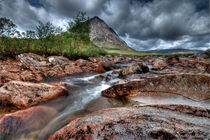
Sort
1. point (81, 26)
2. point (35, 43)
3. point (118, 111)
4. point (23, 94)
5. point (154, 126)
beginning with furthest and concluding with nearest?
point (81, 26) < point (35, 43) < point (23, 94) < point (118, 111) < point (154, 126)

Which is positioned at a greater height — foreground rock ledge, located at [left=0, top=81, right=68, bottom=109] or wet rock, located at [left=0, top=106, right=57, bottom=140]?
foreground rock ledge, located at [left=0, top=81, right=68, bottom=109]

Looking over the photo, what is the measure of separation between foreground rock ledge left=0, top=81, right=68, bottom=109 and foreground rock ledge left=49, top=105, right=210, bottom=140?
2.45 metres

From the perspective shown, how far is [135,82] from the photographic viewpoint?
14.0 ft

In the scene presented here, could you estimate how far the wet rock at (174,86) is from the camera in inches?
133

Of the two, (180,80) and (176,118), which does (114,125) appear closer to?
(176,118)

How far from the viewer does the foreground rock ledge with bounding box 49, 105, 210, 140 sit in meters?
1.47

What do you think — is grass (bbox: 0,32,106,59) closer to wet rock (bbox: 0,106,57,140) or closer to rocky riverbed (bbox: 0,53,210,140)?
rocky riverbed (bbox: 0,53,210,140)

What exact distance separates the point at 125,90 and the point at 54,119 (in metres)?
3.20

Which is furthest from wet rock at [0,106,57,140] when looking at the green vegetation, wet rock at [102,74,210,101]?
the green vegetation

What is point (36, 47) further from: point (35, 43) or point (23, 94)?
point (23, 94)

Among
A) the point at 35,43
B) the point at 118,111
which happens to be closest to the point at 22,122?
the point at 118,111

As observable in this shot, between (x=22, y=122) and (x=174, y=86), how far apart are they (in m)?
5.64

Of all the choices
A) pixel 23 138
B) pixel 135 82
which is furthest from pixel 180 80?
pixel 23 138

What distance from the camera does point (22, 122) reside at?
2789mm
